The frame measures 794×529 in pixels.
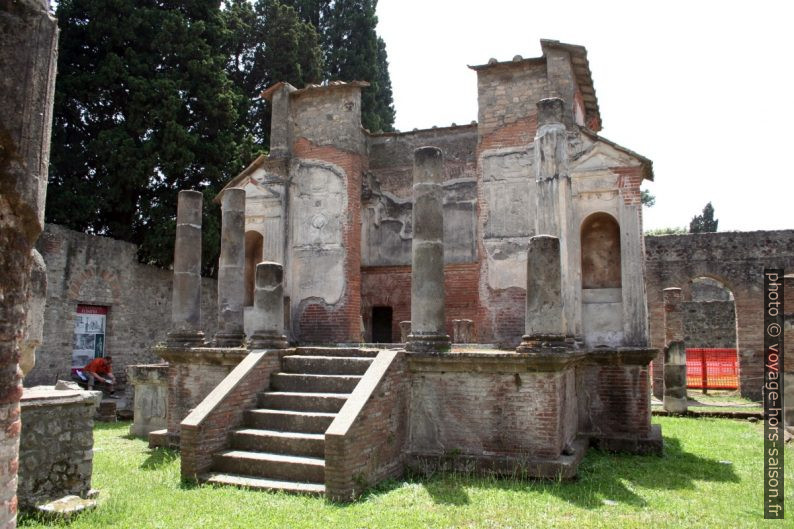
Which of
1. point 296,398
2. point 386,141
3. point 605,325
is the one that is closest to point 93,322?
point 386,141

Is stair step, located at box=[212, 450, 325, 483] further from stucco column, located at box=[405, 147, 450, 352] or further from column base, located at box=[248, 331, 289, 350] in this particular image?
stucco column, located at box=[405, 147, 450, 352]

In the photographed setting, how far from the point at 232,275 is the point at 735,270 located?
17274 mm

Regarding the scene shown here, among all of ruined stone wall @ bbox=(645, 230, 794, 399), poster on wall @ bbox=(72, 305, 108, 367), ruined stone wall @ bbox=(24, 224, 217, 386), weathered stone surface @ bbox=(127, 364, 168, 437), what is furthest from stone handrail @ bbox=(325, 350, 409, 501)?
ruined stone wall @ bbox=(645, 230, 794, 399)

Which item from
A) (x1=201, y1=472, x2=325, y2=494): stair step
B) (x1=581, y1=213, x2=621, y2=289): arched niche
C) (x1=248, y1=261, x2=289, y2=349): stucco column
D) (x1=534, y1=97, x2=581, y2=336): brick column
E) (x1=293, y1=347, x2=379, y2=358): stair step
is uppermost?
(x1=534, y1=97, x2=581, y2=336): brick column

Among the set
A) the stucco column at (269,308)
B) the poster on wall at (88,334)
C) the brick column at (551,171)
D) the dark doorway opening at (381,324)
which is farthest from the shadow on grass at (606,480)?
the poster on wall at (88,334)

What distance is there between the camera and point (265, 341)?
9578 mm

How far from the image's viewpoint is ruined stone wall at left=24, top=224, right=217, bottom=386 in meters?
15.3

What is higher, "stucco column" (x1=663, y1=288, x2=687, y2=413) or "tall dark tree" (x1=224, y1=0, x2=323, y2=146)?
"tall dark tree" (x1=224, y1=0, x2=323, y2=146)

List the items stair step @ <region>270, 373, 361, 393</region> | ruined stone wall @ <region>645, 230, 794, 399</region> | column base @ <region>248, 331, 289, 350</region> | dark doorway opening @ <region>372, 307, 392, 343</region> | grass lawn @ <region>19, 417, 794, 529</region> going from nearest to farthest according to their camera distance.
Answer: grass lawn @ <region>19, 417, 794, 529</region> < stair step @ <region>270, 373, 361, 393</region> < column base @ <region>248, 331, 289, 350</region> < dark doorway opening @ <region>372, 307, 392, 343</region> < ruined stone wall @ <region>645, 230, 794, 399</region>

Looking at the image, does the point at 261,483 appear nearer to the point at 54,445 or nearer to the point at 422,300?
the point at 54,445

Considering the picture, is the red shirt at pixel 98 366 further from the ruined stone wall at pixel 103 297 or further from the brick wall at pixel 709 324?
the brick wall at pixel 709 324

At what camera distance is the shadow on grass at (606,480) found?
7.12m

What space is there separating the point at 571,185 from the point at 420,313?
14.2 feet

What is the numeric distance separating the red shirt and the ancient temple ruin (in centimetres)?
490
